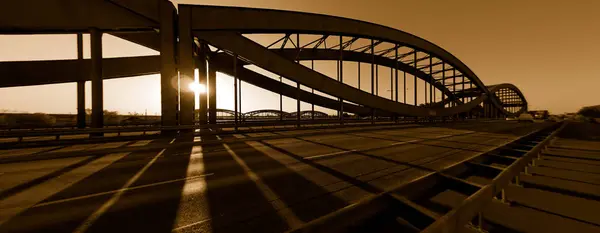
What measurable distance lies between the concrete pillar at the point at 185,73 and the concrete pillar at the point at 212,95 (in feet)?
30.5

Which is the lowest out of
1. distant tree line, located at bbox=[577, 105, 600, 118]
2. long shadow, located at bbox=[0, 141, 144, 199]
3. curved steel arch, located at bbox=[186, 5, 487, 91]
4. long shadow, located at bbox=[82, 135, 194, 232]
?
long shadow, located at bbox=[82, 135, 194, 232]

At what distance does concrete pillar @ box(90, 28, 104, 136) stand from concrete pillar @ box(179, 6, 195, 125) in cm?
492

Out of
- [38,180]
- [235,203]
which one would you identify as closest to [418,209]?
[235,203]

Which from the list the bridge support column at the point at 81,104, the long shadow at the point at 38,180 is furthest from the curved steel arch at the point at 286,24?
the long shadow at the point at 38,180

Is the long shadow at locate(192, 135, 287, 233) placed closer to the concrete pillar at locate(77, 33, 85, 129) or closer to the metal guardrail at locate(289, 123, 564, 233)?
the metal guardrail at locate(289, 123, 564, 233)

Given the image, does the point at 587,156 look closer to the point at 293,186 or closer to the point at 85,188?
the point at 293,186

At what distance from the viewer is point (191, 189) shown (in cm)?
500

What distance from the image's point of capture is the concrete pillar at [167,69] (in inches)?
547

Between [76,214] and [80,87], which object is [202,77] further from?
[76,214]

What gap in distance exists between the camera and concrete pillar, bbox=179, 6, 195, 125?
14531 millimetres

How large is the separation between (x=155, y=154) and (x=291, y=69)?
14.0 meters

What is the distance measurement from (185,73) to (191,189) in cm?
1192

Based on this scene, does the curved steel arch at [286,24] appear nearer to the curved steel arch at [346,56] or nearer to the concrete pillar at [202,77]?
the curved steel arch at [346,56]

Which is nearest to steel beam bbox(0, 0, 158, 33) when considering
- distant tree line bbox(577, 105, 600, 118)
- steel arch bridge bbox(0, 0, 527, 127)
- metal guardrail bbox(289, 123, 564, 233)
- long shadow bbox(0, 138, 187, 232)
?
steel arch bridge bbox(0, 0, 527, 127)
